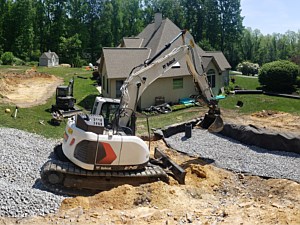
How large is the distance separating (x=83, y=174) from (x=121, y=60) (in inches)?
642

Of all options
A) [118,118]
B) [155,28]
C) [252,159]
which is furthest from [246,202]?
[155,28]

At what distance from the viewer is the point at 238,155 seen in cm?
1498

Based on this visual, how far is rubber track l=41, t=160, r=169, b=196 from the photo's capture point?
34.6 ft

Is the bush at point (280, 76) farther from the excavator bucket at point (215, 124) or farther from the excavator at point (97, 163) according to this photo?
the excavator at point (97, 163)

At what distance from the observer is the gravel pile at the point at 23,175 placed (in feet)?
29.6

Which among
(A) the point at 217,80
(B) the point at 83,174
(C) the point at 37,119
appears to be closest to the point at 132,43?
(A) the point at 217,80

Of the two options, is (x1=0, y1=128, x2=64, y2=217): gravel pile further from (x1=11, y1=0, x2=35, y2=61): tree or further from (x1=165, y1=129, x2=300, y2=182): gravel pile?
(x1=11, y1=0, x2=35, y2=61): tree

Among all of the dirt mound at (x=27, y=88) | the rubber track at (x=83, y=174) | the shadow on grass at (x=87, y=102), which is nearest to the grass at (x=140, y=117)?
the shadow on grass at (x=87, y=102)

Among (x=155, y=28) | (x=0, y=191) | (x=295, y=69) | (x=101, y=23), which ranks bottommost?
(x=0, y=191)

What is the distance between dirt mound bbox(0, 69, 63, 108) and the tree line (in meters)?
22.5

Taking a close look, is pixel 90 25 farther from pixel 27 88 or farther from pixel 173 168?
pixel 173 168

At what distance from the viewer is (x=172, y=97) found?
26.5 m

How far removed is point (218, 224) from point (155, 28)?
25.2 meters

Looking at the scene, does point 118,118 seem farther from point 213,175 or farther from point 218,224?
point 218,224
